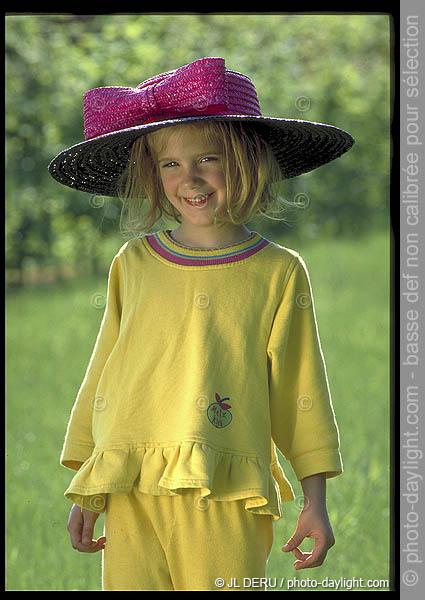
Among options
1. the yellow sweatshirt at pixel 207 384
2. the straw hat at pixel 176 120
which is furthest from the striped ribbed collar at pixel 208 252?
the straw hat at pixel 176 120

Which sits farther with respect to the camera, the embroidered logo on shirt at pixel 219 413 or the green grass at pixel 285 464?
the green grass at pixel 285 464

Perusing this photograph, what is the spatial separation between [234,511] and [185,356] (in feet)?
1.04

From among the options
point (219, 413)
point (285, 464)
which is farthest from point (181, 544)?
point (285, 464)

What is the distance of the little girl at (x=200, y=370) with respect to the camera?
1.75m

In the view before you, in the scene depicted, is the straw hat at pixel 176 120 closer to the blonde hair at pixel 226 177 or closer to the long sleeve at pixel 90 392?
the blonde hair at pixel 226 177

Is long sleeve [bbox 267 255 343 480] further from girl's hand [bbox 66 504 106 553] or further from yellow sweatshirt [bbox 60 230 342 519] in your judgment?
girl's hand [bbox 66 504 106 553]

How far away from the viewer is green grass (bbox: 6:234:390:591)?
3.01 m

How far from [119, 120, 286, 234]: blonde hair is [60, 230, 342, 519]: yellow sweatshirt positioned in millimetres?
82

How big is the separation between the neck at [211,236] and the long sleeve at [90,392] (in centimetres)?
17

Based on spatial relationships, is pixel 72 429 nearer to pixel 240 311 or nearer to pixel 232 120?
pixel 240 311

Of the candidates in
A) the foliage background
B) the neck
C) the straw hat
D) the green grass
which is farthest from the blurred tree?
the neck

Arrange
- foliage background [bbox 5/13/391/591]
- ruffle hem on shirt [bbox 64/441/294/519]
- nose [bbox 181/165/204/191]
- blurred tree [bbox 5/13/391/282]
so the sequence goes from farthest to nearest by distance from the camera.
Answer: blurred tree [bbox 5/13/391/282] → foliage background [bbox 5/13/391/591] → nose [bbox 181/165/204/191] → ruffle hem on shirt [bbox 64/441/294/519]

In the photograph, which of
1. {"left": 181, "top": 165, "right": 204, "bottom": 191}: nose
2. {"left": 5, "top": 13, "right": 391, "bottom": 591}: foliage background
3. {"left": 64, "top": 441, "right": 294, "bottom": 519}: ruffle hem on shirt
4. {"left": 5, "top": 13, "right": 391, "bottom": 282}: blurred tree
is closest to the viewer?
{"left": 64, "top": 441, "right": 294, "bottom": 519}: ruffle hem on shirt
